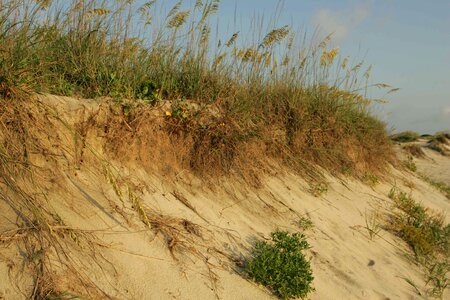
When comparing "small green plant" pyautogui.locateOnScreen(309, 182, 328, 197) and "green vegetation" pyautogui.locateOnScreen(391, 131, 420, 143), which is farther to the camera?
"green vegetation" pyautogui.locateOnScreen(391, 131, 420, 143)

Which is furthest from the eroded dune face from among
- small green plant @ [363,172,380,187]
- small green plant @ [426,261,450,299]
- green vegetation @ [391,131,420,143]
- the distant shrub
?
green vegetation @ [391,131,420,143]

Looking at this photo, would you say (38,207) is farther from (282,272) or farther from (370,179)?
(370,179)

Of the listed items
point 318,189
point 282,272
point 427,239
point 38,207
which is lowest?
point 282,272

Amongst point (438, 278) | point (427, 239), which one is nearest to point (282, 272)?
point (438, 278)

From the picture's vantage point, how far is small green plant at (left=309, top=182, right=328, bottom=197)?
6.18 m

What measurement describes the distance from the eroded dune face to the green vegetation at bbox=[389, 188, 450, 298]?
6.6 inches

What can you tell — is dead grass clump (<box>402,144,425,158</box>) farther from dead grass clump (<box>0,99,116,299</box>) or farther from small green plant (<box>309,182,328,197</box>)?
dead grass clump (<box>0,99,116,299</box>)

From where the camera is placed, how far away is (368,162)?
8.14m

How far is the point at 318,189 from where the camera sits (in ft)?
20.3

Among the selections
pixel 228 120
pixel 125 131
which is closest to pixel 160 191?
pixel 125 131

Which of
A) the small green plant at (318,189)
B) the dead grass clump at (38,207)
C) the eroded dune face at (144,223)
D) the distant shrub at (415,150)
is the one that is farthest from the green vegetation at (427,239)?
the distant shrub at (415,150)

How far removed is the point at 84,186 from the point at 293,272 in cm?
189

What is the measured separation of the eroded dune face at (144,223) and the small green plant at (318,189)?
2.1 inches

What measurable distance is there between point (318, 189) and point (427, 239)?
1499mm
